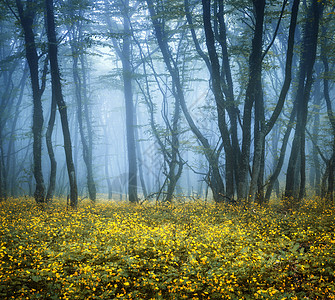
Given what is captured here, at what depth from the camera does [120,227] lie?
7.33m

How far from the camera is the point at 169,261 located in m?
5.26

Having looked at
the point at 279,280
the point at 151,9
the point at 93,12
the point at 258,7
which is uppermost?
the point at 93,12

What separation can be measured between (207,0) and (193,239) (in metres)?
8.83

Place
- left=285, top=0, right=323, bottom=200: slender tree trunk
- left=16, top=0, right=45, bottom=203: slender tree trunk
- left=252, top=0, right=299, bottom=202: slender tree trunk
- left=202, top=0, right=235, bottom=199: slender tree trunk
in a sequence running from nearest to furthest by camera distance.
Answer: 1. left=252, top=0, right=299, bottom=202: slender tree trunk
2. left=202, top=0, right=235, bottom=199: slender tree trunk
3. left=285, top=0, right=323, bottom=200: slender tree trunk
4. left=16, top=0, right=45, bottom=203: slender tree trunk

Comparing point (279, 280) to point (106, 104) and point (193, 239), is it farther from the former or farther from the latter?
point (106, 104)

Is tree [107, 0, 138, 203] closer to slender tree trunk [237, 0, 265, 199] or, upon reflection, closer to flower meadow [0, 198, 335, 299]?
slender tree trunk [237, 0, 265, 199]

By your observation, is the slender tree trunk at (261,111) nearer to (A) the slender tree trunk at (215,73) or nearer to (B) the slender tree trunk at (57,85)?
(A) the slender tree trunk at (215,73)

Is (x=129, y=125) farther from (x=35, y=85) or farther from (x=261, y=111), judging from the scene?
(x=261, y=111)

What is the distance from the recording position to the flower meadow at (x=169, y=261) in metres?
4.45

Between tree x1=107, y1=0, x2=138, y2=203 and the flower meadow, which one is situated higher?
tree x1=107, y1=0, x2=138, y2=203

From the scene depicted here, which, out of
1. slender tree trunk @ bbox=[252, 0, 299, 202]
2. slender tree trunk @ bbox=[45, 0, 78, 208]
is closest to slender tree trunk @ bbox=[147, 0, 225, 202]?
slender tree trunk @ bbox=[252, 0, 299, 202]

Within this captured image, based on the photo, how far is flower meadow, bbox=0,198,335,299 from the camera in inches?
175

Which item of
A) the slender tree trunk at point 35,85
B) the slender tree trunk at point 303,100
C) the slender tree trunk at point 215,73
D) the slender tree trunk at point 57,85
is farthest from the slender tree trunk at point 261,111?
the slender tree trunk at point 35,85

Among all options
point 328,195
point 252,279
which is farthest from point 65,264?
point 328,195
